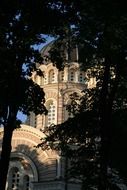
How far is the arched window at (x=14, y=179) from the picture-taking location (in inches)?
1348

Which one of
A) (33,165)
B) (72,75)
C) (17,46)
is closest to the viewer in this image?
(17,46)

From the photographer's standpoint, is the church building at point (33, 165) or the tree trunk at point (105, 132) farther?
the church building at point (33, 165)

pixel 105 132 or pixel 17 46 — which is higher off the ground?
pixel 17 46

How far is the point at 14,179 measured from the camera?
3466 cm

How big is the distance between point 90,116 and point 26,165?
58.2 feet

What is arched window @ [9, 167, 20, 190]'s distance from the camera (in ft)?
112

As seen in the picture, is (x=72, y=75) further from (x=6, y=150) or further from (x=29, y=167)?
(x=6, y=150)

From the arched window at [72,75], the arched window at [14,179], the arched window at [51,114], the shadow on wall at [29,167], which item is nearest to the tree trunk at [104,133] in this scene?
the shadow on wall at [29,167]

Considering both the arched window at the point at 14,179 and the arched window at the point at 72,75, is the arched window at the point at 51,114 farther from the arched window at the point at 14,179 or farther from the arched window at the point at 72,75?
the arched window at the point at 14,179

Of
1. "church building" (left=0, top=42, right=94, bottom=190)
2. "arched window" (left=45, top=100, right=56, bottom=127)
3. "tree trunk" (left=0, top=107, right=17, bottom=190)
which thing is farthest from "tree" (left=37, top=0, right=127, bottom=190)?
"arched window" (left=45, top=100, right=56, bottom=127)

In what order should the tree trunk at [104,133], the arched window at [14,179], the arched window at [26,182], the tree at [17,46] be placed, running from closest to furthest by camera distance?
the tree at [17,46] < the tree trunk at [104,133] < the arched window at [26,182] < the arched window at [14,179]

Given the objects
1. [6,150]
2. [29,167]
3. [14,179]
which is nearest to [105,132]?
[6,150]

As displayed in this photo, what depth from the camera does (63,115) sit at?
39219mm

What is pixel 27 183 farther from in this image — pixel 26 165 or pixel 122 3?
pixel 122 3
